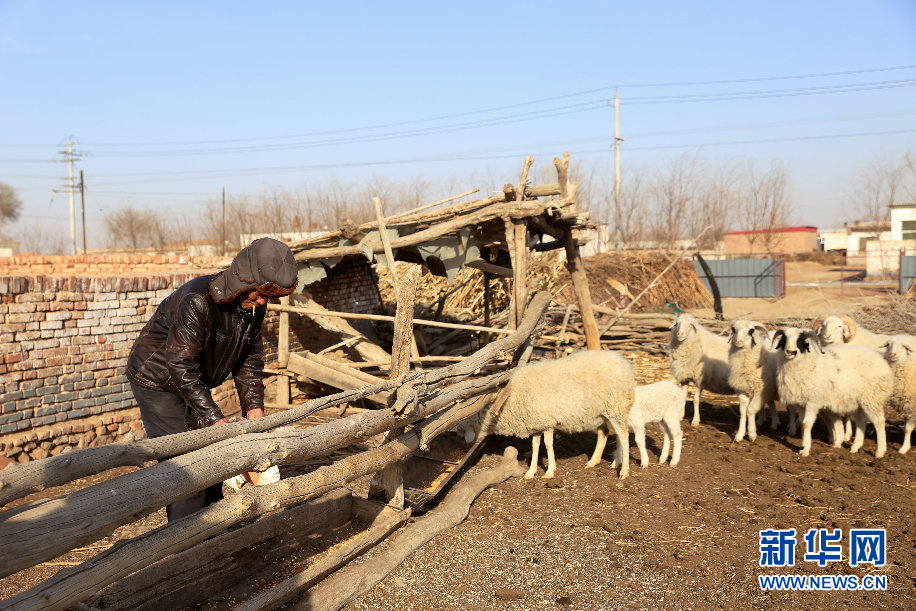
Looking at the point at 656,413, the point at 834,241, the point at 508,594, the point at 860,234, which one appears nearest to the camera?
the point at 508,594

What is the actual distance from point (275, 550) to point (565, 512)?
99.7 inches

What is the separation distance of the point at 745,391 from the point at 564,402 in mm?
2902

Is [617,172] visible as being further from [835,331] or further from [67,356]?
[67,356]

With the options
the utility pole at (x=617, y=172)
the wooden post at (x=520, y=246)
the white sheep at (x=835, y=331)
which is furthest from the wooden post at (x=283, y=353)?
the utility pole at (x=617, y=172)

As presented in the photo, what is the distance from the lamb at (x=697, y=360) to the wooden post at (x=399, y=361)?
16.8 feet

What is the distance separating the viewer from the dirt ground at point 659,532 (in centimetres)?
442

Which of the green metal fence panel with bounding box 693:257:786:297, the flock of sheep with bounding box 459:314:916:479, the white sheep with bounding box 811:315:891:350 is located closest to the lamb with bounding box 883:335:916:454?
the flock of sheep with bounding box 459:314:916:479

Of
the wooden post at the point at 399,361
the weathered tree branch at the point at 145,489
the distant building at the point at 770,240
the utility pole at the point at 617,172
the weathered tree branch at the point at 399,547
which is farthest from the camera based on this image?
the distant building at the point at 770,240

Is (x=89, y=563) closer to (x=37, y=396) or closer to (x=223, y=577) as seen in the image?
(x=223, y=577)

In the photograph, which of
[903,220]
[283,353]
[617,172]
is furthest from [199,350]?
[903,220]

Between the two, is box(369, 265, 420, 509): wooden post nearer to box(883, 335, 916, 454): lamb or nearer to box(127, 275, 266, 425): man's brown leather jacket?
box(127, 275, 266, 425): man's brown leather jacket

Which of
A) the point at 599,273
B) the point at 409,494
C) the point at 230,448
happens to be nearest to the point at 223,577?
the point at 230,448

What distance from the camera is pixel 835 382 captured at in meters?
7.54

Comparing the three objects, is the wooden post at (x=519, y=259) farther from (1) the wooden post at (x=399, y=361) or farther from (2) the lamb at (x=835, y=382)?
(1) the wooden post at (x=399, y=361)
